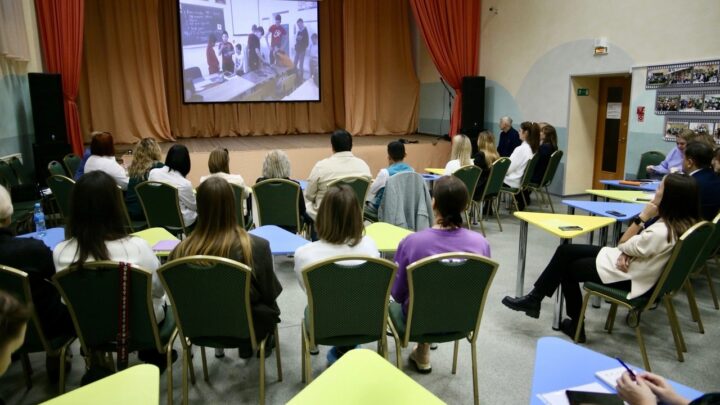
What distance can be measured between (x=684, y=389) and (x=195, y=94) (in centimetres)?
891

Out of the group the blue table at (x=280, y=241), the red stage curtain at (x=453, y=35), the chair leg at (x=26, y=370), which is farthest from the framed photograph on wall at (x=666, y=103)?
the chair leg at (x=26, y=370)

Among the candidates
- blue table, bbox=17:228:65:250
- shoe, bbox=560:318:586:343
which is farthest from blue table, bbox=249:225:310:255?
shoe, bbox=560:318:586:343

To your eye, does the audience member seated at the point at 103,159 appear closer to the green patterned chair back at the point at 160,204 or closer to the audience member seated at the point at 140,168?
the audience member seated at the point at 140,168

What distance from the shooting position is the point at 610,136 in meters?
7.35

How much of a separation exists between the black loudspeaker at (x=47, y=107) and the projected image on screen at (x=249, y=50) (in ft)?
8.56

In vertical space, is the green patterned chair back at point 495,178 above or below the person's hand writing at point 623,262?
above

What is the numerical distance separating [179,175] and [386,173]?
1.73m

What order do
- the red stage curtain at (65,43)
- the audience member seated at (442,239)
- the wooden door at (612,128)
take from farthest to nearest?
the wooden door at (612,128)
the red stage curtain at (65,43)
the audience member seated at (442,239)

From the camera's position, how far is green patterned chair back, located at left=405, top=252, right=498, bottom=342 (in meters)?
2.16

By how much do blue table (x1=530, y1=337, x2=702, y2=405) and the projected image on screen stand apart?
8552 mm

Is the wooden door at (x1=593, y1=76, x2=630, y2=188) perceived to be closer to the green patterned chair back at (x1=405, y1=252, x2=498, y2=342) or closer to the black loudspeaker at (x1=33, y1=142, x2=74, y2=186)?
the green patterned chair back at (x1=405, y1=252, x2=498, y2=342)

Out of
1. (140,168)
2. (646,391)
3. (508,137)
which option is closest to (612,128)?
(508,137)

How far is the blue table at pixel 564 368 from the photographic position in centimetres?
148

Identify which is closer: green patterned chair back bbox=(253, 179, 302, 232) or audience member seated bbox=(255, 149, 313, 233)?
green patterned chair back bbox=(253, 179, 302, 232)
